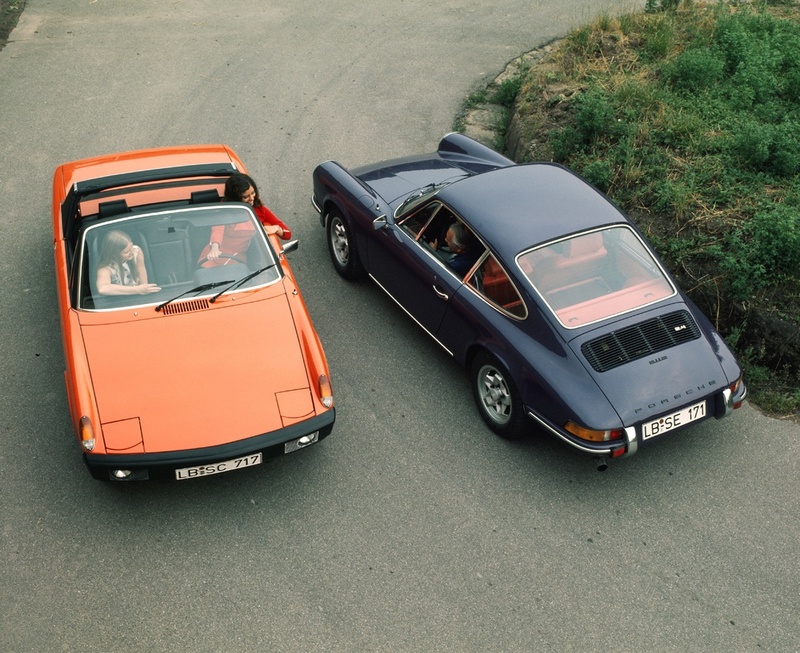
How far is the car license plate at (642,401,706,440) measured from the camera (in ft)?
19.2

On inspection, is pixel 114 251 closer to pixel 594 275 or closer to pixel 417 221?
pixel 417 221

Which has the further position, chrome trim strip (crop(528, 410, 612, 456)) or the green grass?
the green grass

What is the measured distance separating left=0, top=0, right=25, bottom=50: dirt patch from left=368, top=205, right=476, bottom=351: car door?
8.35 m

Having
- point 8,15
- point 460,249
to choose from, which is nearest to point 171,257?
point 460,249

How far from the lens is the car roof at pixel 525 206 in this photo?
6.54 meters

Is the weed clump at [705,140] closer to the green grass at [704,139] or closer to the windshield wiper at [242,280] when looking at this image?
the green grass at [704,139]

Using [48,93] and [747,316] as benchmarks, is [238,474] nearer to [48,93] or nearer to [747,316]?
Answer: [747,316]

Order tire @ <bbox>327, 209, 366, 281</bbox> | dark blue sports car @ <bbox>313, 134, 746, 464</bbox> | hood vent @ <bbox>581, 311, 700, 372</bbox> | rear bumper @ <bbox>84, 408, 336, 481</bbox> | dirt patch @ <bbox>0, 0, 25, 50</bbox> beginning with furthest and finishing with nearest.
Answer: dirt patch @ <bbox>0, 0, 25, 50</bbox> → tire @ <bbox>327, 209, 366, 281</bbox> → hood vent @ <bbox>581, 311, 700, 372</bbox> → dark blue sports car @ <bbox>313, 134, 746, 464</bbox> → rear bumper @ <bbox>84, 408, 336, 481</bbox>

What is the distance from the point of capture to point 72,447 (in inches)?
248

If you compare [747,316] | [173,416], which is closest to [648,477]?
[747,316]

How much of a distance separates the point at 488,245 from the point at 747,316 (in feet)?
8.34

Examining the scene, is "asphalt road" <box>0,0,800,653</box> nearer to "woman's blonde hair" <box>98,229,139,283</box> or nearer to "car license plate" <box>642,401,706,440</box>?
"car license plate" <box>642,401,706,440</box>

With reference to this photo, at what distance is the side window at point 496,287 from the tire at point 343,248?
1.67 m

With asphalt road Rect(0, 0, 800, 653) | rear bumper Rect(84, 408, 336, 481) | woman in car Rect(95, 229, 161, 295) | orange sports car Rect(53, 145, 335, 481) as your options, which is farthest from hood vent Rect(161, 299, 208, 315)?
rear bumper Rect(84, 408, 336, 481)
